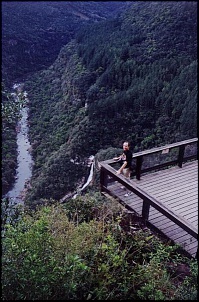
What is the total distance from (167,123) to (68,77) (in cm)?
2471

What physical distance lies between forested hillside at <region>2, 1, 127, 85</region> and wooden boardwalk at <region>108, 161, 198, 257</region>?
41420mm

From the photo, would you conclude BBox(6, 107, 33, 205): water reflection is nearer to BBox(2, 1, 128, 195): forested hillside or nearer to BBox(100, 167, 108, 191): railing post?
BBox(2, 1, 128, 195): forested hillside

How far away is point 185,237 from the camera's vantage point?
5117 mm

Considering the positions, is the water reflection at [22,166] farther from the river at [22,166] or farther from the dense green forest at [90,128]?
the dense green forest at [90,128]

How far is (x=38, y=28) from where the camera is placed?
5566 centimetres

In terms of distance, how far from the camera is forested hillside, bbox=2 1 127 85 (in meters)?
50.2

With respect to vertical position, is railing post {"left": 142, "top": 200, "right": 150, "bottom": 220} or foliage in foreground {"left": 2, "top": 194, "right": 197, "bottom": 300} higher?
foliage in foreground {"left": 2, "top": 194, "right": 197, "bottom": 300}

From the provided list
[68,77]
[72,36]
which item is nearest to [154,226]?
[68,77]

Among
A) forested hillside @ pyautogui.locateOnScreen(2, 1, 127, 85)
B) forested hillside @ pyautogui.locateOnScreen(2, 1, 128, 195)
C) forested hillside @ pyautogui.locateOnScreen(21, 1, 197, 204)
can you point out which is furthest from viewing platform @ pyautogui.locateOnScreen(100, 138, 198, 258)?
forested hillside @ pyautogui.locateOnScreen(2, 1, 127, 85)

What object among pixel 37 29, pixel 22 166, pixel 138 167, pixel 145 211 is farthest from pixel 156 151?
pixel 37 29

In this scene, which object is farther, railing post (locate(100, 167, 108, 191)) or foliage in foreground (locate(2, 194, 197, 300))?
railing post (locate(100, 167, 108, 191))

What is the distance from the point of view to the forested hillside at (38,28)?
50.2 meters

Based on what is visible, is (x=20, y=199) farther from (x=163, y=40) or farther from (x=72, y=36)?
(x=72, y=36)

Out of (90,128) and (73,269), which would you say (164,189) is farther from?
(90,128)
